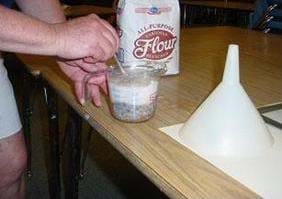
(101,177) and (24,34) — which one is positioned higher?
(24,34)

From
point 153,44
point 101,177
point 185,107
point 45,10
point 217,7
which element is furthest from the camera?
point 217,7

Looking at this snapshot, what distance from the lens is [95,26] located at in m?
0.66

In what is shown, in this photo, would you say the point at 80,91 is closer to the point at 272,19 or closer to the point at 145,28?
the point at 145,28

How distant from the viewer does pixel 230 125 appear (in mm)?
539

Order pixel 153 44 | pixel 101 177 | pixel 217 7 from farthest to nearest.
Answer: pixel 217 7 < pixel 101 177 < pixel 153 44

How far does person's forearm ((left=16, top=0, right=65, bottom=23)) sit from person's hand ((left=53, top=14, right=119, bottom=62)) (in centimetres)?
39

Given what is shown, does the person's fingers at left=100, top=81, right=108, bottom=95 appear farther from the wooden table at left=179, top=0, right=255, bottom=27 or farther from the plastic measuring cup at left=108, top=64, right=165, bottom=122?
the wooden table at left=179, top=0, right=255, bottom=27

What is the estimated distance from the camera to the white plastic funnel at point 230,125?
1.77 ft

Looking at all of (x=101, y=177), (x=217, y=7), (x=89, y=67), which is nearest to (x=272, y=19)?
(x=101, y=177)

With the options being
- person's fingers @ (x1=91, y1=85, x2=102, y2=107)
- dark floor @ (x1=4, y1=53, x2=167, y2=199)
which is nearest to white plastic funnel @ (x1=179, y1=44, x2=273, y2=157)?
person's fingers @ (x1=91, y1=85, x2=102, y2=107)

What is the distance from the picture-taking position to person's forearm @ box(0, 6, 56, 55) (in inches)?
23.3

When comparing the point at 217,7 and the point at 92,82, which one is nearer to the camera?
the point at 92,82

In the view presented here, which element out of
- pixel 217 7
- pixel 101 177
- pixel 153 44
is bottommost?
pixel 101 177

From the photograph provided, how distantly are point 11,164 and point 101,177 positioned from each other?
0.83 meters
